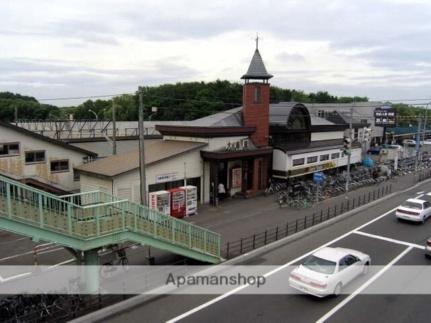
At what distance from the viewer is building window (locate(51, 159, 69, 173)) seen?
28719 millimetres

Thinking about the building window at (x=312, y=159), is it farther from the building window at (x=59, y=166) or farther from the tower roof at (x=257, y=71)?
the building window at (x=59, y=166)

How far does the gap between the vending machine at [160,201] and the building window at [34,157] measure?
33.3ft

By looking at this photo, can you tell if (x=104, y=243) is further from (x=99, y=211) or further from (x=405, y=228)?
(x=405, y=228)

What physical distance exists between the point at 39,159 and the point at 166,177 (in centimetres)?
1006

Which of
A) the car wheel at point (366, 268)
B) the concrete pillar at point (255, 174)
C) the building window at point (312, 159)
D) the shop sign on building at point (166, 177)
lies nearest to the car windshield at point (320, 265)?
the car wheel at point (366, 268)

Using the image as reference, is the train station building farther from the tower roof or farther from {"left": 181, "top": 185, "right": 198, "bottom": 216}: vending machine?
{"left": 181, "top": 185, "right": 198, "bottom": 216}: vending machine

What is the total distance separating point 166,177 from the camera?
84.5ft

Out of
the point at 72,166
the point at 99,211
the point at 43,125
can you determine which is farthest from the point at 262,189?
the point at 43,125

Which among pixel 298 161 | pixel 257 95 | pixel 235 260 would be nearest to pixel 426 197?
pixel 298 161

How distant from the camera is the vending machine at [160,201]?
23.5 meters

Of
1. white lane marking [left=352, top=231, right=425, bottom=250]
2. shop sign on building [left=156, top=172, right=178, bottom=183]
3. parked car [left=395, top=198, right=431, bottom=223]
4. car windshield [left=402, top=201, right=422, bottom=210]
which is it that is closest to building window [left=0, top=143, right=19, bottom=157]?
shop sign on building [left=156, top=172, right=178, bottom=183]

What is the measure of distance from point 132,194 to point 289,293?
12996 millimetres

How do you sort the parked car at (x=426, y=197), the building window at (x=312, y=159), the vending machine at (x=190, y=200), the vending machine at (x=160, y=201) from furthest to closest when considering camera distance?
the building window at (x=312, y=159) → the parked car at (x=426, y=197) → the vending machine at (x=190, y=200) → the vending machine at (x=160, y=201)

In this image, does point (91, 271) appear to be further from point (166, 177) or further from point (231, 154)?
point (231, 154)
